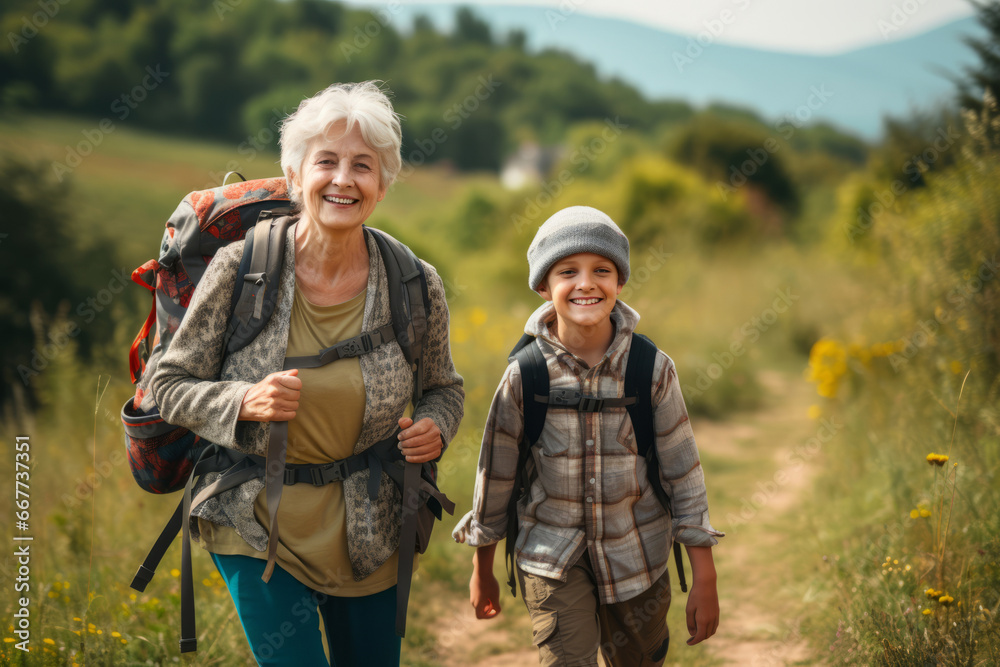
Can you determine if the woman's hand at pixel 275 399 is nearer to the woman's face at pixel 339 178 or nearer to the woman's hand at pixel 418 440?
the woman's hand at pixel 418 440

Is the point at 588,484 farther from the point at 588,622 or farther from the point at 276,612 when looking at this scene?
the point at 276,612

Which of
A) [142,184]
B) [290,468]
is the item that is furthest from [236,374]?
[142,184]

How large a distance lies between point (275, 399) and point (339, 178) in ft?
2.11

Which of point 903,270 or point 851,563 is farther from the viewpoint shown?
point 903,270

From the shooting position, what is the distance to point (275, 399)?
1956 mm

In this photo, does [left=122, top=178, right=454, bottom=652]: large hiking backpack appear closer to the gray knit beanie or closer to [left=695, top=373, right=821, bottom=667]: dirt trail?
the gray knit beanie

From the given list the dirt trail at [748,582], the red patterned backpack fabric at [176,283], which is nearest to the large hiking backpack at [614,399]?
the red patterned backpack fabric at [176,283]

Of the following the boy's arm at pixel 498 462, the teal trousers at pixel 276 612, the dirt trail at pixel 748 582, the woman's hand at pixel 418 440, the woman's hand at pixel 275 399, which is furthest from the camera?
the dirt trail at pixel 748 582

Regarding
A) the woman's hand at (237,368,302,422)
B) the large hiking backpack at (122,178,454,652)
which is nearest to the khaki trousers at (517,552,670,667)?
the large hiking backpack at (122,178,454,652)

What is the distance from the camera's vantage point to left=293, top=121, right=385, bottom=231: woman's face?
6.98 ft

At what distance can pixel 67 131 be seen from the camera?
21375 millimetres

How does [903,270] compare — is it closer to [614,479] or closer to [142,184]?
[614,479]

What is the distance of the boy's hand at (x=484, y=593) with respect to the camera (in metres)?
2.37

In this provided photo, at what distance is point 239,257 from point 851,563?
10.9 feet
